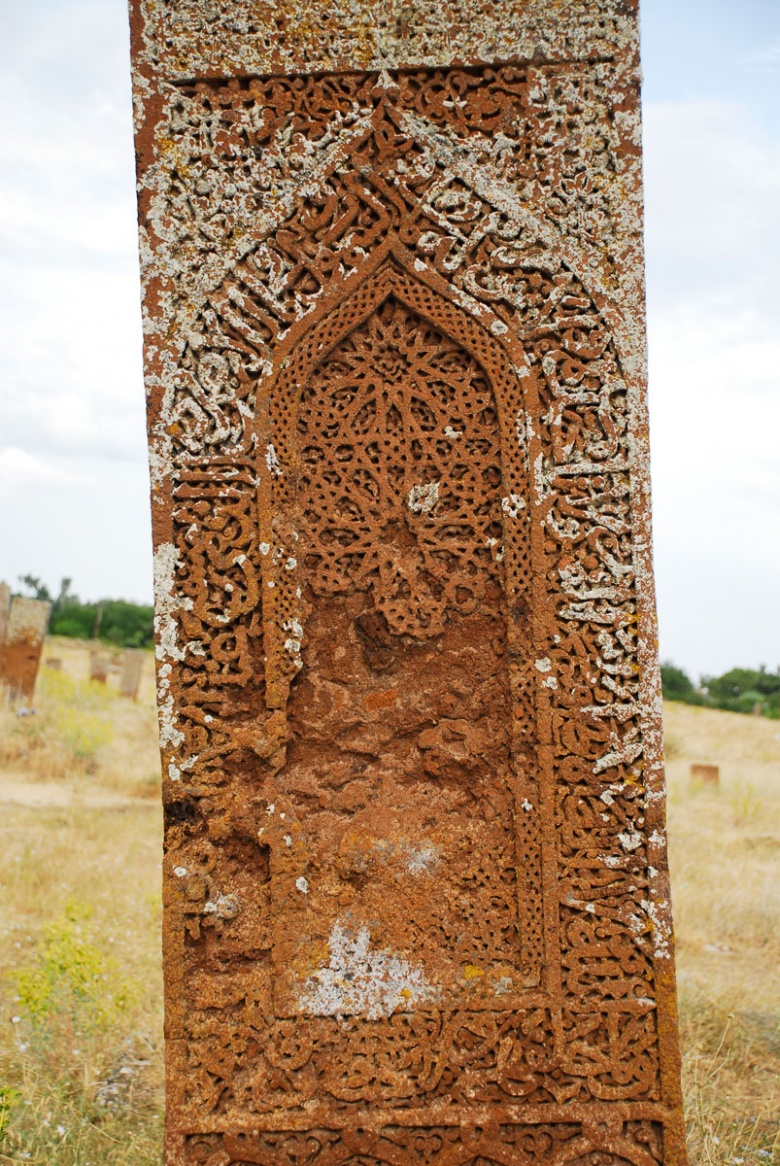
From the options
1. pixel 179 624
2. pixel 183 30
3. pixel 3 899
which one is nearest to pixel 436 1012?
pixel 179 624

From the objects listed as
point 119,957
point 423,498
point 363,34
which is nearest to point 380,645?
point 423,498

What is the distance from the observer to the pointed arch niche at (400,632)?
2867 mm

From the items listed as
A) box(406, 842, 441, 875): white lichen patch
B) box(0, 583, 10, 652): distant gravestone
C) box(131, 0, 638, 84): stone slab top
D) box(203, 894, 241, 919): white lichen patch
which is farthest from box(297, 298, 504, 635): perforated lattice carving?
box(0, 583, 10, 652): distant gravestone

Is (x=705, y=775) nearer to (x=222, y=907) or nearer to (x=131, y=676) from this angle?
(x=131, y=676)

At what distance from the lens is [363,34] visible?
2.93m

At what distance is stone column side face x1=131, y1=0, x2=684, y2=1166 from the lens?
2.79 m

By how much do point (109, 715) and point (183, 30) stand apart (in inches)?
462

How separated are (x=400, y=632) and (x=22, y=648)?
1066 cm

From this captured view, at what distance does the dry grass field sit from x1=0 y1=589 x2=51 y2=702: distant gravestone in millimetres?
1157

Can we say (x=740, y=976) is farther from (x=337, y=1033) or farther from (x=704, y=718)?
(x=704, y=718)

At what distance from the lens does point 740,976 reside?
5270mm

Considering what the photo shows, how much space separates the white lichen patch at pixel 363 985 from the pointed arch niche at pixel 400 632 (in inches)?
0.5

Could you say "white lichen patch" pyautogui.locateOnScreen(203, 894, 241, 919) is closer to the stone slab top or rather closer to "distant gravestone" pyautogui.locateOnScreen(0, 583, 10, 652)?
the stone slab top

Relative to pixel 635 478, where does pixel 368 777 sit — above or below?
below
